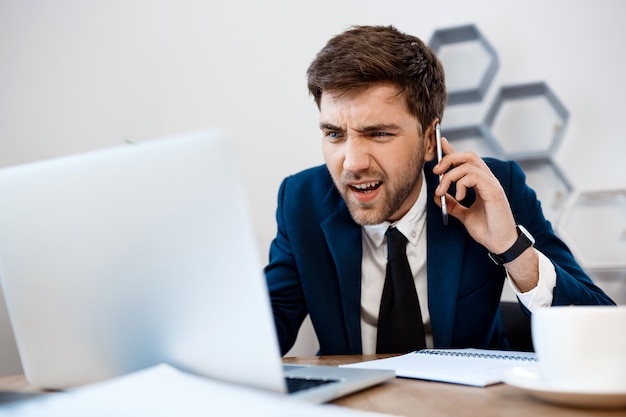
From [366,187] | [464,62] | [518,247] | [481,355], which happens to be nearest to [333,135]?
[366,187]

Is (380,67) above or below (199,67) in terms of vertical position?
below

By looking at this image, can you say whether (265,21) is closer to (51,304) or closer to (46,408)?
(51,304)

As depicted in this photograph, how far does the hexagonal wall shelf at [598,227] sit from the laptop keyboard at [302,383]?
65.7 inches

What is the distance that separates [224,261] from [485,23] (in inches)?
77.7

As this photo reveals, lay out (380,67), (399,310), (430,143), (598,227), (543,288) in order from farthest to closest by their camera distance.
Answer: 1. (598,227)
2. (430,143)
3. (380,67)
4. (399,310)
5. (543,288)

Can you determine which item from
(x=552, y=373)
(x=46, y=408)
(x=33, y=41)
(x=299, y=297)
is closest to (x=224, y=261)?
(x=46, y=408)

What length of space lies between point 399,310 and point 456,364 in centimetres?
52

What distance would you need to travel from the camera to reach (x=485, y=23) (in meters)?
2.36

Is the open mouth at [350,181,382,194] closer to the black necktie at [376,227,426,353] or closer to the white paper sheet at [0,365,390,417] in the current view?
the black necktie at [376,227,426,353]

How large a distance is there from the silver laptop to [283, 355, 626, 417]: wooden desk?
3 centimetres

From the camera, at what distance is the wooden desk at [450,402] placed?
0.75 meters

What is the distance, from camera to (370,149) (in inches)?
66.9

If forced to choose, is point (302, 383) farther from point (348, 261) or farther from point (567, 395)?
point (348, 261)

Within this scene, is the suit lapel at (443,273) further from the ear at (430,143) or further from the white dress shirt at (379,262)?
the ear at (430,143)
